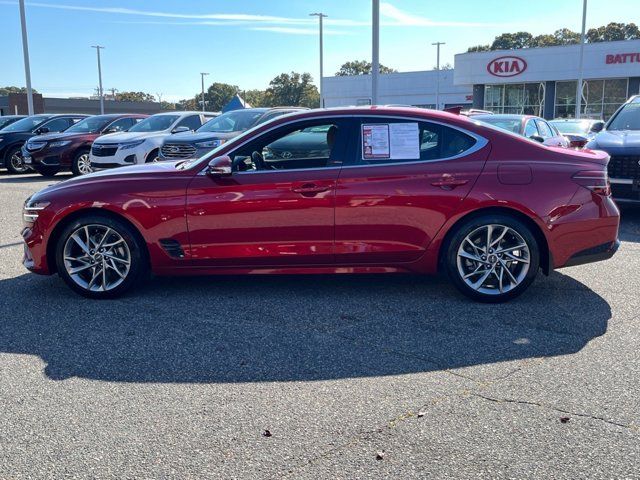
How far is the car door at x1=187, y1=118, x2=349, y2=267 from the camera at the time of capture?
548 cm

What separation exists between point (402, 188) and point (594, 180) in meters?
1.63

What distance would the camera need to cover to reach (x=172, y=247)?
563 cm

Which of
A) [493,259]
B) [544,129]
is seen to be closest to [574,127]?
A: [544,129]

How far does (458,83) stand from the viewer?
45469 mm

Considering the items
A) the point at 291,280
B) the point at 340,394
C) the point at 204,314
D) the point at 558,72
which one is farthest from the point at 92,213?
the point at 558,72

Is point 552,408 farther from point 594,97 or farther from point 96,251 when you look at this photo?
point 594,97

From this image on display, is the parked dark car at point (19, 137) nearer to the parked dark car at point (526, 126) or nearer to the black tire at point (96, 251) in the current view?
the parked dark car at point (526, 126)

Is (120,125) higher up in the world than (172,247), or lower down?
higher up

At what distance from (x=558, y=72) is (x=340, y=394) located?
1677 inches

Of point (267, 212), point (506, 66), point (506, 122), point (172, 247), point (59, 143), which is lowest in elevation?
point (172, 247)

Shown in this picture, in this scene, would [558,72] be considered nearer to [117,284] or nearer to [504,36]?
[117,284]

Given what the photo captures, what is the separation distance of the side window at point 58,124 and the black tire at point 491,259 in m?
16.0

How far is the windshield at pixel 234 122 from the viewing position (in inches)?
513

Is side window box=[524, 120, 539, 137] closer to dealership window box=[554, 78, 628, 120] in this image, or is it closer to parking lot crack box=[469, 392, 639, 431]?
parking lot crack box=[469, 392, 639, 431]
